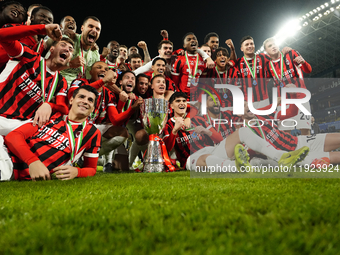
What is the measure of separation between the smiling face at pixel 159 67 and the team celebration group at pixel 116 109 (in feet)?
0.07

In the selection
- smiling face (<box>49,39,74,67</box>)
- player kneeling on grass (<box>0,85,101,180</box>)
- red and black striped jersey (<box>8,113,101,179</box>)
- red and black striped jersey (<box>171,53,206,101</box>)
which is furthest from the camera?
red and black striped jersey (<box>171,53,206,101</box>)

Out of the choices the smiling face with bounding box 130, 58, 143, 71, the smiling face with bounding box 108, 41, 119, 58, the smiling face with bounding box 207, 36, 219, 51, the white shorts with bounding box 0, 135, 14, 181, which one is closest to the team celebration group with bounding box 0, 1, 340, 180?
the white shorts with bounding box 0, 135, 14, 181

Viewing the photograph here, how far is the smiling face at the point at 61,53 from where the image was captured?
10.6ft

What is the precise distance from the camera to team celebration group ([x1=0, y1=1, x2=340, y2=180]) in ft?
9.18

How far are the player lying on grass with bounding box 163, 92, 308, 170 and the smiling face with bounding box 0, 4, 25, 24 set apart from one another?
2.64 metres

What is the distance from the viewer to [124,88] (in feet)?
14.8

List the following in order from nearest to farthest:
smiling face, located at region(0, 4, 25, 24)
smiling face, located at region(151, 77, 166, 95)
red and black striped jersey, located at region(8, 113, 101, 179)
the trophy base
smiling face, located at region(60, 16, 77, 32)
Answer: red and black striped jersey, located at region(8, 113, 101, 179) < smiling face, located at region(0, 4, 25, 24) < the trophy base < smiling face, located at region(151, 77, 166, 95) < smiling face, located at region(60, 16, 77, 32)

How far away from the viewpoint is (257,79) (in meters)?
5.11

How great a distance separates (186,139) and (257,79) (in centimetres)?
229

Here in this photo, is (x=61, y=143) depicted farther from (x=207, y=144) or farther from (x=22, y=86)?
(x=207, y=144)

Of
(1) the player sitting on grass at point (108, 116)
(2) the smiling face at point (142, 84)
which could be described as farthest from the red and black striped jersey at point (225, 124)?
(2) the smiling face at point (142, 84)

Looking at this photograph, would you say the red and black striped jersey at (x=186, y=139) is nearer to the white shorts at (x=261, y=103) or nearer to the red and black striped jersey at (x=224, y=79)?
the red and black striped jersey at (x=224, y=79)

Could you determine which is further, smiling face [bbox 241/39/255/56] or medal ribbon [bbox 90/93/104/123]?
smiling face [bbox 241/39/255/56]

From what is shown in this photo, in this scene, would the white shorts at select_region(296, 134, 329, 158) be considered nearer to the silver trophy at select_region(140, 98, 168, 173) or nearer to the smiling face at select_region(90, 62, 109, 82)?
the silver trophy at select_region(140, 98, 168, 173)
